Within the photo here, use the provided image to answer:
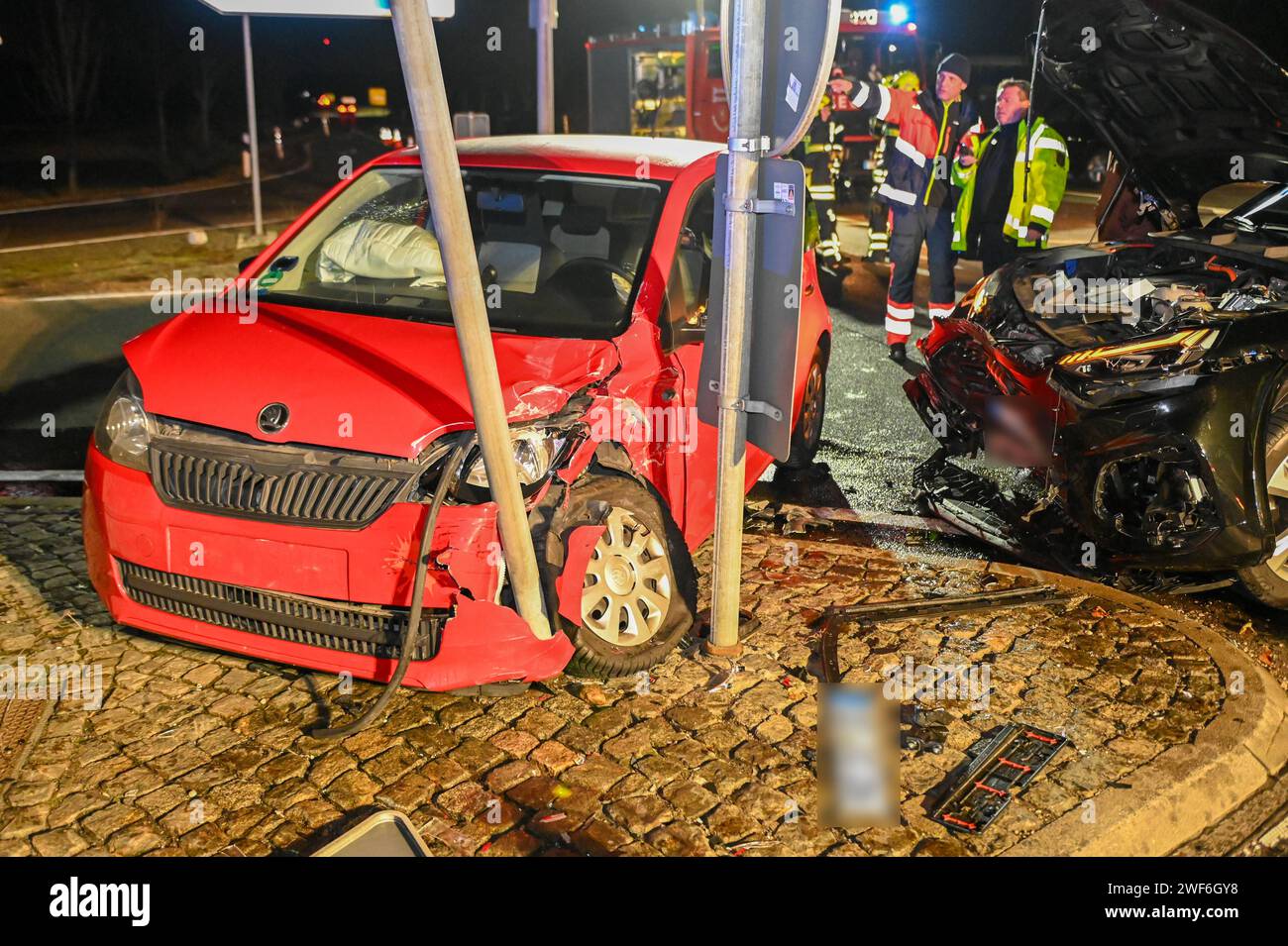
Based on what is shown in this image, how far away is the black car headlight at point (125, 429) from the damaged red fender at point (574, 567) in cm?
145

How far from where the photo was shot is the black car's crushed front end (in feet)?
14.9

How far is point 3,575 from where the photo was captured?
5.01 m

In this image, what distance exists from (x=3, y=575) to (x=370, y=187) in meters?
2.30

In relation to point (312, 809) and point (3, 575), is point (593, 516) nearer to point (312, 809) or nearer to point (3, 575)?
point (312, 809)

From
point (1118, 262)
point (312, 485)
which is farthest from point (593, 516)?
point (1118, 262)

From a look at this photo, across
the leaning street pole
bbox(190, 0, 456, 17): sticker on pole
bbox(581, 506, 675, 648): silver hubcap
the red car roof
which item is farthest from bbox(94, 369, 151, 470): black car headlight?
the leaning street pole

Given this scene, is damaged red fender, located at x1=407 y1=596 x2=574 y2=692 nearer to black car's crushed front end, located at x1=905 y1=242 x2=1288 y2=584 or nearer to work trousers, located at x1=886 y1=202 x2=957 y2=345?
black car's crushed front end, located at x1=905 y1=242 x2=1288 y2=584

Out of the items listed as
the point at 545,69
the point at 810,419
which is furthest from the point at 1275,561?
the point at 545,69

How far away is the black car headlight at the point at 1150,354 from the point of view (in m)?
4.65

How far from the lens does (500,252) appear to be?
490cm

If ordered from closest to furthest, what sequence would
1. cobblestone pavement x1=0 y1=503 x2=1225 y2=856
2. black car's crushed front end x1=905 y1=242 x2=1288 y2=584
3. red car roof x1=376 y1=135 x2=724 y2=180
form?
cobblestone pavement x1=0 y1=503 x2=1225 y2=856, black car's crushed front end x1=905 y1=242 x2=1288 y2=584, red car roof x1=376 y1=135 x2=724 y2=180

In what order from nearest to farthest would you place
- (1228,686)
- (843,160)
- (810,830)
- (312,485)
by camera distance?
(810,830) < (312,485) < (1228,686) < (843,160)

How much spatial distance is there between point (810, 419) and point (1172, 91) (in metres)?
2.48

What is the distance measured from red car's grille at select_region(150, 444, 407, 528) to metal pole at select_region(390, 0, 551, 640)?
14.6 inches
